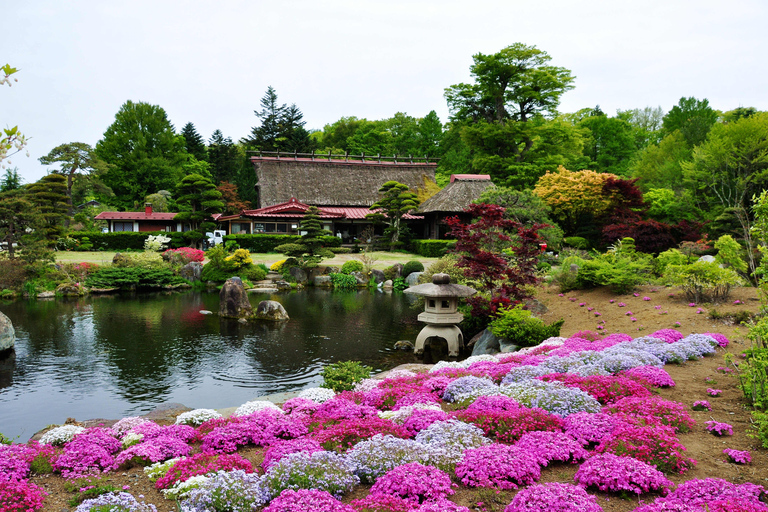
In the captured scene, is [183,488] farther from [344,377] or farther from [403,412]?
[344,377]

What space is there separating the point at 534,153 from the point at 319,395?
3194 cm

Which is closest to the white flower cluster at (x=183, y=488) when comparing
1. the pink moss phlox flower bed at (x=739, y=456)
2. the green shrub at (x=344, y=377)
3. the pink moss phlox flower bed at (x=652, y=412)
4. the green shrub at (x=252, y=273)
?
the green shrub at (x=344, y=377)

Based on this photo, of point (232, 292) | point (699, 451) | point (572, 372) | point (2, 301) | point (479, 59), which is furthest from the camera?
point (479, 59)

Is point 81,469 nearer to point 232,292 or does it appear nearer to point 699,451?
point 699,451

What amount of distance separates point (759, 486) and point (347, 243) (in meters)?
33.2

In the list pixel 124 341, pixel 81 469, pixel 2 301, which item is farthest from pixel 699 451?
pixel 2 301

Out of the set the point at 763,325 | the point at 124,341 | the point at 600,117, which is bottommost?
the point at 124,341

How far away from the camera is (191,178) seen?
98.7 ft

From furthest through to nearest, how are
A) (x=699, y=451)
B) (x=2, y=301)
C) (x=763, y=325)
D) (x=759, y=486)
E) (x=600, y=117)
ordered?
(x=600, y=117)
(x=2, y=301)
(x=763, y=325)
(x=699, y=451)
(x=759, y=486)

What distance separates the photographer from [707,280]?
10.8m

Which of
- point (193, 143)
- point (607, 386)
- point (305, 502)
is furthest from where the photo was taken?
point (193, 143)

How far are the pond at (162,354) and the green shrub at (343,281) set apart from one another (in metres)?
5.37

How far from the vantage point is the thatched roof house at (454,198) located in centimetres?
3166

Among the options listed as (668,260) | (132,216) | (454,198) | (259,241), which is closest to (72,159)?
(132,216)
